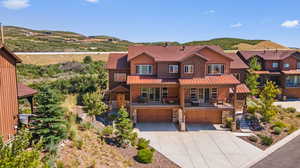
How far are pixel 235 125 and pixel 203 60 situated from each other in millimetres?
7588

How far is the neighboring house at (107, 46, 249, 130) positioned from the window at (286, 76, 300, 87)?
1273cm

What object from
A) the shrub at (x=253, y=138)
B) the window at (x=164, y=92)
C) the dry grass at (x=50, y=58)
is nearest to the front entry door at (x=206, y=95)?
the window at (x=164, y=92)

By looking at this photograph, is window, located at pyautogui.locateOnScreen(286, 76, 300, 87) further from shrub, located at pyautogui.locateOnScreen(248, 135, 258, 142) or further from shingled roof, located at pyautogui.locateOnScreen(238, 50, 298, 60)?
shrub, located at pyautogui.locateOnScreen(248, 135, 258, 142)

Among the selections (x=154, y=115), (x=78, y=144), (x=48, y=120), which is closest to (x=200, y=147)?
(x=154, y=115)

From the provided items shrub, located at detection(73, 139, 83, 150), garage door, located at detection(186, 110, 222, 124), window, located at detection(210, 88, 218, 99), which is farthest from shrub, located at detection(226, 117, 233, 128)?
shrub, located at detection(73, 139, 83, 150)

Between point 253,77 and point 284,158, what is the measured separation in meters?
15.6

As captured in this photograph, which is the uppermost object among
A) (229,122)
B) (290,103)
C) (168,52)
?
(168,52)

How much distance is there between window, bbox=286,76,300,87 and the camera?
109 ft

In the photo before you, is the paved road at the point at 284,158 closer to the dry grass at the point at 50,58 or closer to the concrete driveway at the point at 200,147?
the concrete driveway at the point at 200,147

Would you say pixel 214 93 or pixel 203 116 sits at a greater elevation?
pixel 214 93

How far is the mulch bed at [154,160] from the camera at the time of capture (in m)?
14.0

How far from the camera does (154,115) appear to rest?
78.9 feet

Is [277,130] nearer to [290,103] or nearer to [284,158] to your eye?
[284,158]

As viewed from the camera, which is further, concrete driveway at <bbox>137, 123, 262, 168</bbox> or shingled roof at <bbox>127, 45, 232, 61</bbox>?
shingled roof at <bbox>127, 45, 232, 61</bbox>
